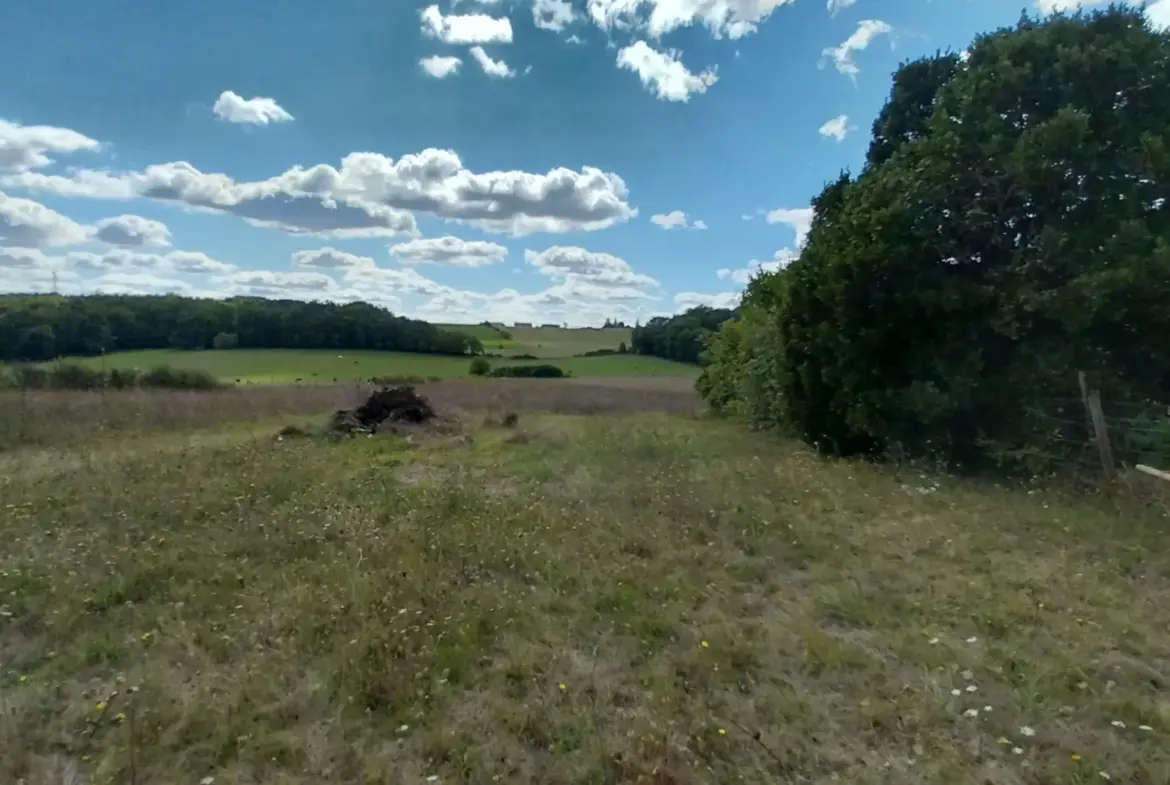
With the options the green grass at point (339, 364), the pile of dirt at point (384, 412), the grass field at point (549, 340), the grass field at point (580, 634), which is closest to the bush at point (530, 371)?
the green grass at point (339, 364)

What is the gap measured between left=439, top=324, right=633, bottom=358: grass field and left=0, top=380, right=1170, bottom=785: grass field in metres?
46.6

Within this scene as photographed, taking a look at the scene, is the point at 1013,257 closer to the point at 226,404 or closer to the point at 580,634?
the point at 580,634

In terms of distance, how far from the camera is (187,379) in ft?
89.2

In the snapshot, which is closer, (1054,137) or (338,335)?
(1054,137)

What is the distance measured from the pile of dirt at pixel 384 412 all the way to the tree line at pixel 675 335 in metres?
29.1

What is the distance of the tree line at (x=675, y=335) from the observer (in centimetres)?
4753

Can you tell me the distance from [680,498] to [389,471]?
14.2 ft

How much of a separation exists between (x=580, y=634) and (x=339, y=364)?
3902cm

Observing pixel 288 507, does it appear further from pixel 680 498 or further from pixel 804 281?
pixel 804 281

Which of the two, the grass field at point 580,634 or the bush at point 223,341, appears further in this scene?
the bush at point 223,341

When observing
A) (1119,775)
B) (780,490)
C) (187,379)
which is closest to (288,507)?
(780,490)

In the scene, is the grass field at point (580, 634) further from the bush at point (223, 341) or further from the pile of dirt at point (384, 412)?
the bush at point (223, 341)

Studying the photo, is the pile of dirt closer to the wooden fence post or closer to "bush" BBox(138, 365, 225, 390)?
the wooden fence post

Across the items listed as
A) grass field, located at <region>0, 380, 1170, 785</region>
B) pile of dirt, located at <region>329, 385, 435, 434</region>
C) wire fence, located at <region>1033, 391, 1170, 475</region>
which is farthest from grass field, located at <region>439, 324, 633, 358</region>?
grass field, located at <region>0, 380, 1170, 785</region>
